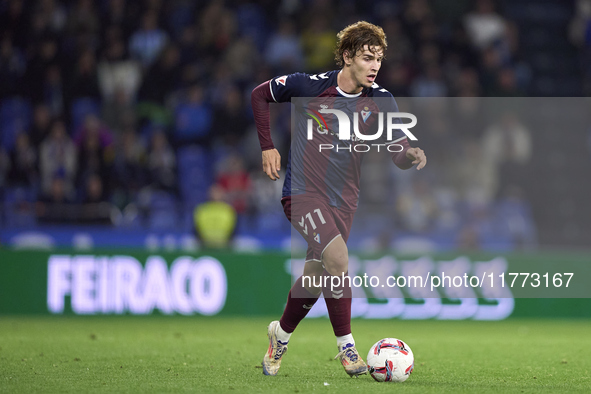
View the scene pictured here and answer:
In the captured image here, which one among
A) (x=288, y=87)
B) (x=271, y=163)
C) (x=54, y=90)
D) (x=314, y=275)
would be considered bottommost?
(x=314, y=275)

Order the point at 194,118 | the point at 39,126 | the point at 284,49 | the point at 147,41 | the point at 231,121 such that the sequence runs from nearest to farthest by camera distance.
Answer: the point at 39,126
the point at 231,121
the point at 194,118
the point at 147,41
the point at 284,49

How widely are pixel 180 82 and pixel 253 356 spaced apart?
25.0 ft

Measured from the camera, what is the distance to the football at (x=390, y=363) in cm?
532

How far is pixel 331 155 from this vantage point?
5.71 metres

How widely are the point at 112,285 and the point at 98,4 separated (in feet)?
19.5

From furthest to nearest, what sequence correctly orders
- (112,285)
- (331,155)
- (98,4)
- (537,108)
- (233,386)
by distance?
(98,4) → (537,108) → (112,285) → (331,155) → (233,386)

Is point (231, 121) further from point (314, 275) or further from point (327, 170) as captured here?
point (314, 275)

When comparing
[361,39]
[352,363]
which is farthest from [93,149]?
[352,363]

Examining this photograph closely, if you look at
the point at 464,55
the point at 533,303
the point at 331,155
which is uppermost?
the point at 464,55

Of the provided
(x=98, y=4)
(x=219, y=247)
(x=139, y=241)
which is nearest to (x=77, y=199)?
(x=139, y=241)

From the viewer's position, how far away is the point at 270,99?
18.9ft

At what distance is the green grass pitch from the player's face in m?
1.99

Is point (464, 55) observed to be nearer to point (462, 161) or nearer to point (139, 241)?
point (462, 161)

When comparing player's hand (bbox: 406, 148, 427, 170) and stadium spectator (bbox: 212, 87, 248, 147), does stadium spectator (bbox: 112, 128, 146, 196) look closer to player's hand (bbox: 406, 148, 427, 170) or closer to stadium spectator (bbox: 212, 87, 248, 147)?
stadium spectator (bbox: 212, 87, 248, 147)
